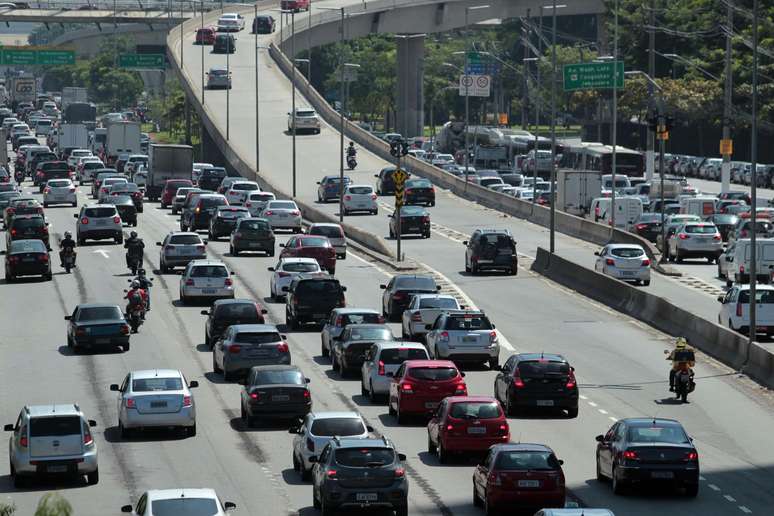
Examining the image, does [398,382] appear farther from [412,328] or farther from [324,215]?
[324,215]

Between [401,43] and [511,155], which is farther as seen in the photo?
[401,43]

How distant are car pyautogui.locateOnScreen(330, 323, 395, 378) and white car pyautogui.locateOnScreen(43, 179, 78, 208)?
53.0 metres

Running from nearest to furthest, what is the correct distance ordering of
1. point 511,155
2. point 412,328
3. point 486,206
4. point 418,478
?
point 418,478, point 412,328, point 486,206, point 511,155

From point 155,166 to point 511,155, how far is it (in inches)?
2039

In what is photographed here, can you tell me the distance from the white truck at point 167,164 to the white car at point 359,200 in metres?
11.1

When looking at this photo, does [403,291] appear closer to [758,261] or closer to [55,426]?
[758,261]

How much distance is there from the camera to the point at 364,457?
2670 centimetres

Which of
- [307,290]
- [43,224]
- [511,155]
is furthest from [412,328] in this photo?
[511,155]

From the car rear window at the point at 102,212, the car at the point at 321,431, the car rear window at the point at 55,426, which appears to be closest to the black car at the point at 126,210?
the car rear window at the point at 102,212

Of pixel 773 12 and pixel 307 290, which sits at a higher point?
pixel 773 12

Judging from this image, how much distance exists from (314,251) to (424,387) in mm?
27732

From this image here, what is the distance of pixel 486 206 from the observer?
320 ft

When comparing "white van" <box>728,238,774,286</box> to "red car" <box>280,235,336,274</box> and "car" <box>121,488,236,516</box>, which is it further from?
"car" <box>121,488,236,516</box>

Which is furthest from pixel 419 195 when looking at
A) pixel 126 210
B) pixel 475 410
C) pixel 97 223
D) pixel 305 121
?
pixel 475 410
